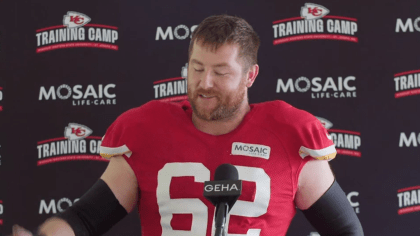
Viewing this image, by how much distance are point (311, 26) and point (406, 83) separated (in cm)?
52

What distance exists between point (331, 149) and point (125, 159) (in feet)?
2.19

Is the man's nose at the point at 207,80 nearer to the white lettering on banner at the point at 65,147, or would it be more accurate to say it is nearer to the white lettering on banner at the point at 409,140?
the white lettering on banner at the point at 65,147

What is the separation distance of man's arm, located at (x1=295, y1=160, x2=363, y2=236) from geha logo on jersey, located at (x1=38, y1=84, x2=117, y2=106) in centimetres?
112

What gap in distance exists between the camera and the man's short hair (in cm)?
144

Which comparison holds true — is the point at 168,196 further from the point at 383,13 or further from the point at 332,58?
the point at 383,13

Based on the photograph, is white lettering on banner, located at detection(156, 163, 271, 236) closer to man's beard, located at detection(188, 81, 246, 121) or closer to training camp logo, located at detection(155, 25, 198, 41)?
man's beard, located at detection(188, 81, 246, 121)

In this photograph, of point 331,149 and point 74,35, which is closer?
point 331,149

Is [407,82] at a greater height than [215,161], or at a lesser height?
greater

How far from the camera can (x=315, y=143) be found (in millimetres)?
1434

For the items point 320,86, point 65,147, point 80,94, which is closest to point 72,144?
point 65,147

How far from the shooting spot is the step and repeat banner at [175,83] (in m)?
2.14

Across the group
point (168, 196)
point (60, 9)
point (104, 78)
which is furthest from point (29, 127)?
point (168, 196)

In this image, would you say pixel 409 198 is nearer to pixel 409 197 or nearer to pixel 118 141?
pixel 409 197

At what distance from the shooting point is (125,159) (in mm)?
1508
